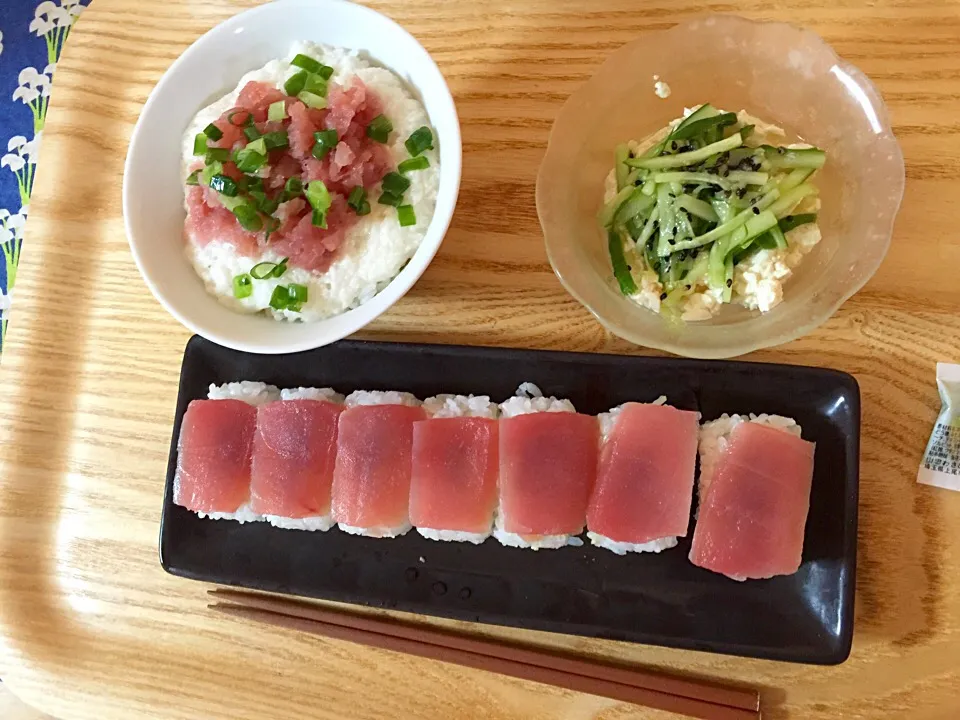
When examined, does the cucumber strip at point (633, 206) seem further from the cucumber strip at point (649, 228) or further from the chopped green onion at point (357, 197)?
the chopped green onion at point (357, 197)

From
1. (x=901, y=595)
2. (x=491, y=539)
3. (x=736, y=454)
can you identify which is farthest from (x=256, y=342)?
(x=901, y=595)

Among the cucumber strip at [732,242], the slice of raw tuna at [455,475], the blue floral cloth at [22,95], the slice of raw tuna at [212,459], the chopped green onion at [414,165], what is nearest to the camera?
the cucumber strip at [732,242]

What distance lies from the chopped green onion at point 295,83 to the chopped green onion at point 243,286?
0.42m

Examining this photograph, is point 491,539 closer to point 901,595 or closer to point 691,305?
point 691,305

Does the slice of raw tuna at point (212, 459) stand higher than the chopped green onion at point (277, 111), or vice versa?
the chopped green onion at point (277, 111)

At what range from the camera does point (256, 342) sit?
5.08 ft

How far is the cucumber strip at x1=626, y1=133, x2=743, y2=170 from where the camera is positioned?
4.80 ft

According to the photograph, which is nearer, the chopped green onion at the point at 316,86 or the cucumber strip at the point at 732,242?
the cucumber strip at the point at 732,242

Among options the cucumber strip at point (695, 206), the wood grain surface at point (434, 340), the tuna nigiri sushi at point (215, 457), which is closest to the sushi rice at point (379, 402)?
the wood grain surface at point (434, 340)

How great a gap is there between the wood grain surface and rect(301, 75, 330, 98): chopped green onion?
1.28 ft

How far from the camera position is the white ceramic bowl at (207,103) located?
1.51 metres

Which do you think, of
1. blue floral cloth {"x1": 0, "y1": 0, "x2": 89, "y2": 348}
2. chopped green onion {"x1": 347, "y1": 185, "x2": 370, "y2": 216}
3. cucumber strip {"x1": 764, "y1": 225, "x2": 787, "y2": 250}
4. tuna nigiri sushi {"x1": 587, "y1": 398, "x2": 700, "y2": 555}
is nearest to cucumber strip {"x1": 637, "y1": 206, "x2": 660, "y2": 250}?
cucumber strip {"x1": 764, "y1": 225, "x2": 787, "y2": 250}

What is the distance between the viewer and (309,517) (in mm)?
1730

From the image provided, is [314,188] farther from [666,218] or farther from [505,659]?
[505,659]
